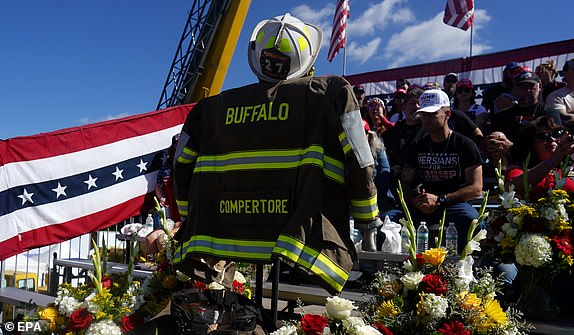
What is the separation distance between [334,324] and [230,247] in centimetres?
84

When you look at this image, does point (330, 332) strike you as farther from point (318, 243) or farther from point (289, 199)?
point (289, 199)

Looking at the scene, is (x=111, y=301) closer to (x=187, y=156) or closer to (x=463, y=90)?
(x=187, y=156)

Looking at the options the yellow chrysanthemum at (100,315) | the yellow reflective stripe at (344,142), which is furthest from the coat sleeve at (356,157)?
the yellow chrysanthemum at (100,315)

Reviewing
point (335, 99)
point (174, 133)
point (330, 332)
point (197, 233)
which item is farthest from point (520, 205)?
point (174, 133)

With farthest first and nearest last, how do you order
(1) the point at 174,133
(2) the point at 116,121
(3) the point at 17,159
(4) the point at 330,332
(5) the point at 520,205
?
(1) the point at 174,133
(2) the point at 116,121
(3) the point at 17,159
(5) the point at 520,205
(4) the point at 330,332

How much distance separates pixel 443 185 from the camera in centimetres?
455

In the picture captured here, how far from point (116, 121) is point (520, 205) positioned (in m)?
4.62

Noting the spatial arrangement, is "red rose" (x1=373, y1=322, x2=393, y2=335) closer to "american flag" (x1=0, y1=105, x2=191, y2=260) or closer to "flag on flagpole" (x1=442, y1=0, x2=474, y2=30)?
"american flag" (x1=0, y1=105, x2=191, y2=260)

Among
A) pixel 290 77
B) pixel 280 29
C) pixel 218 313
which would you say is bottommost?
pixel 218 313

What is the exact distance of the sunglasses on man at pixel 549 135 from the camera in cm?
417

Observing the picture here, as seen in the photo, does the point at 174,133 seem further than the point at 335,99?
Yes

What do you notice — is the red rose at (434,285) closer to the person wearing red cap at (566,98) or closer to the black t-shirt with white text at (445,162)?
the black t-shirt with white text at (445,162)

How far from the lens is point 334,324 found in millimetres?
2061

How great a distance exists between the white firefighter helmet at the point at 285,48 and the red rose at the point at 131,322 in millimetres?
1482
